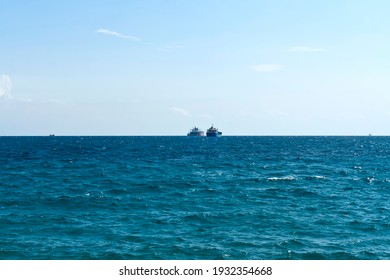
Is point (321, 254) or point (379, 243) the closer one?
point (321, 254)

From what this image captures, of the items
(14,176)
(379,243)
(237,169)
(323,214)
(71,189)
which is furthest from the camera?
(237,169)

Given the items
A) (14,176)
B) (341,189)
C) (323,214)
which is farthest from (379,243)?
(14,176)

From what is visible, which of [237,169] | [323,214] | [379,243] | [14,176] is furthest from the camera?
[237,169]

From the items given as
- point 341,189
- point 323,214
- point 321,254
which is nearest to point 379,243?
point 321,254

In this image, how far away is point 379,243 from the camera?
24.8 metres

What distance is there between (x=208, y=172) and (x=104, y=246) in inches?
1514

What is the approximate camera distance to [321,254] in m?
22.6
